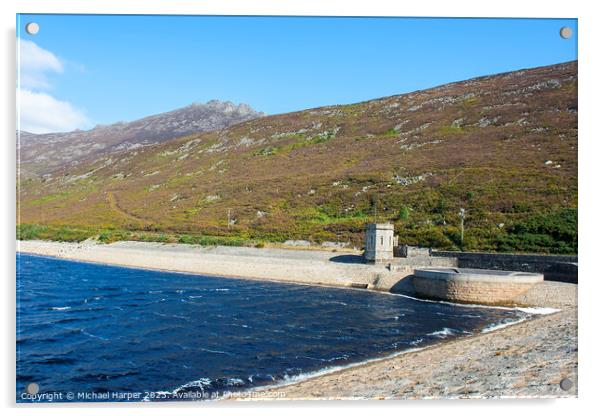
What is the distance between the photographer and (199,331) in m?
20.5

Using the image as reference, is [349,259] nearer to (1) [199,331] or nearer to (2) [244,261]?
(2) [244,261]

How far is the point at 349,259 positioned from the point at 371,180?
74.8 ft

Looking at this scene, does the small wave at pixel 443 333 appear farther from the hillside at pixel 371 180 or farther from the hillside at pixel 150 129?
the hillside at pixel 150 129

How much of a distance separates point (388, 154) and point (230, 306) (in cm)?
4373

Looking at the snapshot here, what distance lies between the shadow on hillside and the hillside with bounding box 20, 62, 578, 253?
200 inches

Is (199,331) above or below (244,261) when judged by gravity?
below

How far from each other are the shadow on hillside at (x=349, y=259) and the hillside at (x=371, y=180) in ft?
16.6

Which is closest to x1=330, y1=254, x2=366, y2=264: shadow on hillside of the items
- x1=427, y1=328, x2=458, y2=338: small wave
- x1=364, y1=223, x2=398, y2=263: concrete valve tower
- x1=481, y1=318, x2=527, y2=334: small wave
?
x1=364, y1=223, x2=398, y2=263: concrete valve tower

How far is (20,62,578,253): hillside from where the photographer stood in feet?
135

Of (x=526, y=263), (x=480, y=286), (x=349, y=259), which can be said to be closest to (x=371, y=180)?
(x=349, y=259)

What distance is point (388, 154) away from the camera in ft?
213

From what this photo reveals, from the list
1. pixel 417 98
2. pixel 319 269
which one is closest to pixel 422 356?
pixel 319 269

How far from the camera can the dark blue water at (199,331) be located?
14.6 meters

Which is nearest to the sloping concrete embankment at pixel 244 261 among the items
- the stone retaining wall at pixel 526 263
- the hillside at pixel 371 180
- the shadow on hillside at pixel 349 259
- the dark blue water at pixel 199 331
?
the shadow on hillside at pixel 349 259
